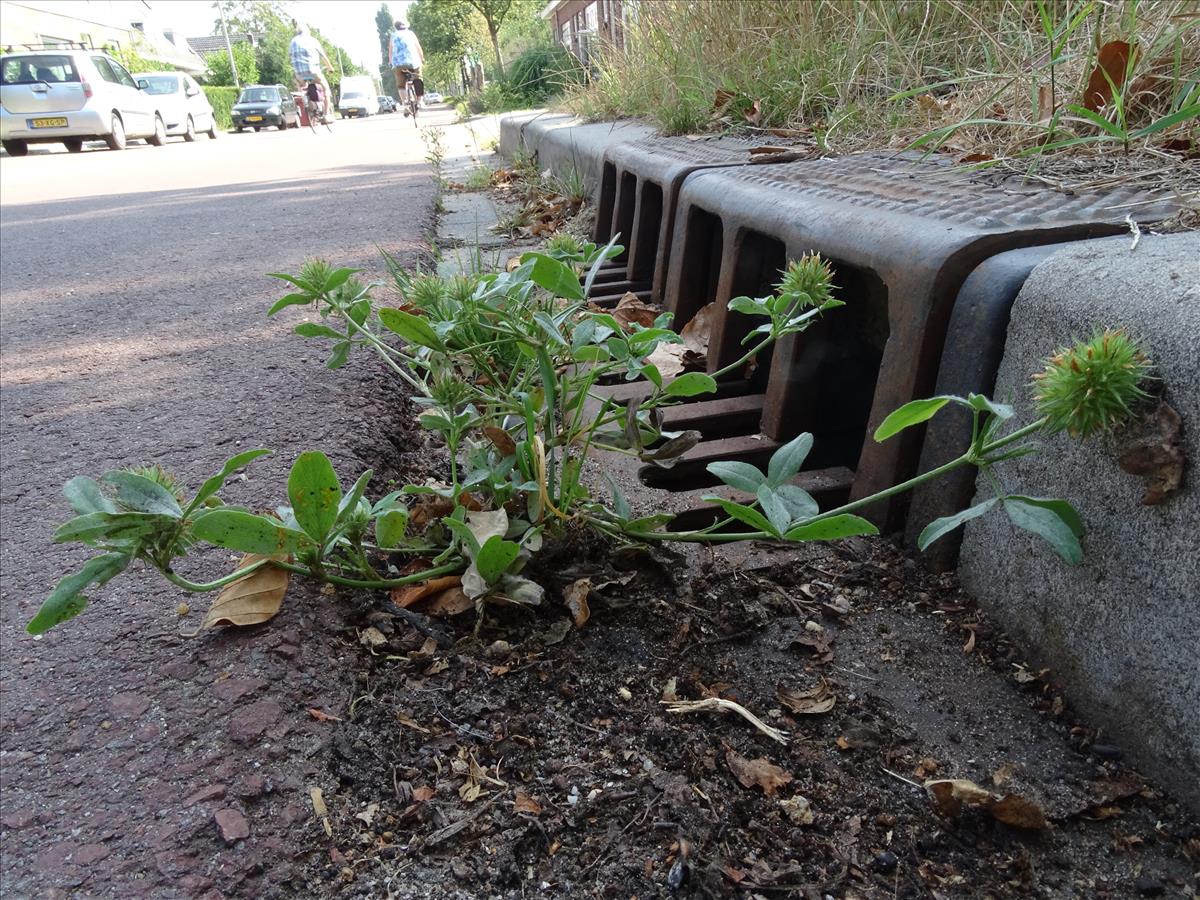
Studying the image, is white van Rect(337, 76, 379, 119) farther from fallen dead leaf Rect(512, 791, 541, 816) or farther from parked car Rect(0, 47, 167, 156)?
fallen dead leaf Rect(512, 791, 541, 816)

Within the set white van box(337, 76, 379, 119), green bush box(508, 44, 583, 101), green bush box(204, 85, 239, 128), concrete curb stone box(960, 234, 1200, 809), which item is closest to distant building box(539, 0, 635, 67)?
green bush box(508, 44, 583, 101)

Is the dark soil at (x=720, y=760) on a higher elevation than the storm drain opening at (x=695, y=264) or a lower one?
lower

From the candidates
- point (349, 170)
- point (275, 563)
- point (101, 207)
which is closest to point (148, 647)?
point (275, 563)

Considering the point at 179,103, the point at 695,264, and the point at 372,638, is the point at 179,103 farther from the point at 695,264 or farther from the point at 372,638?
the point at 372,638

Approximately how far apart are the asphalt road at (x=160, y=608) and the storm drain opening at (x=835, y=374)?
74cm

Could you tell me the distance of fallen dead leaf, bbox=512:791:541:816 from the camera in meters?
0.83

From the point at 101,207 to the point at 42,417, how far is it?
15.7ft

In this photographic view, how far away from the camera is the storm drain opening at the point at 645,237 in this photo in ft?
8.52

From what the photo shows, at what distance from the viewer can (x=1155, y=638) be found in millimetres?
794

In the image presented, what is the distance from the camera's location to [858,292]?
62.2 inches

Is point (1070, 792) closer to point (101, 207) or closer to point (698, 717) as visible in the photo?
point (698, 717)

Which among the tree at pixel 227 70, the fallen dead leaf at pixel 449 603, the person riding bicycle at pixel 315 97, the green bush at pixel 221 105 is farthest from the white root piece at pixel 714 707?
the tree at pixel 227 70

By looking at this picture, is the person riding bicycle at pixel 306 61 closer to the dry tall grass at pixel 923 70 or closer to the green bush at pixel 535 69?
the green bush at pixel 535 69

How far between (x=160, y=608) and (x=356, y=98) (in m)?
52.1
